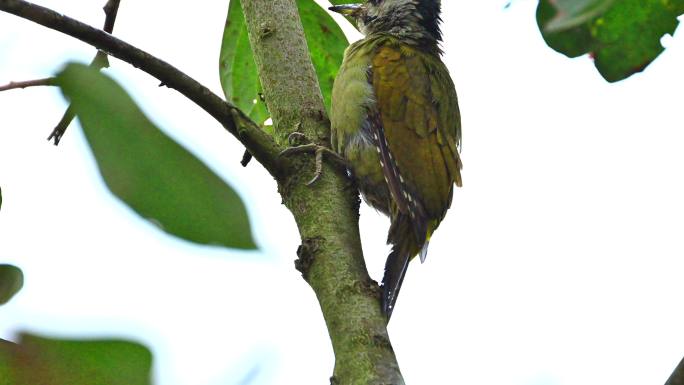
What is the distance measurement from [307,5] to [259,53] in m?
0.74

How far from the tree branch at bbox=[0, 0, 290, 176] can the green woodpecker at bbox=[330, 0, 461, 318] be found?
3.16 feet

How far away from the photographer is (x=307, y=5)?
314 centimetres

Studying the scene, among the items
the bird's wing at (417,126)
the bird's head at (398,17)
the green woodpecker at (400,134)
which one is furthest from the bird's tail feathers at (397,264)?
the bird's head at (398,17)

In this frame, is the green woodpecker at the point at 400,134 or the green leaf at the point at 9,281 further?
the green woodpecker at the point at 400,134

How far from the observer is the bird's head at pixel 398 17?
418 centimetres

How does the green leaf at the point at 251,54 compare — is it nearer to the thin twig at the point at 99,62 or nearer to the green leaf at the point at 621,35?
the thin twig at the point at 99,62

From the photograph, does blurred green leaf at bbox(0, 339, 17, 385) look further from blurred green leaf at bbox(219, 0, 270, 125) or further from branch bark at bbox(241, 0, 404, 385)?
blurred green leaf at bbox(219, 0, 270, 125)

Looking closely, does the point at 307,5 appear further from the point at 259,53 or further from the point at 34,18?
the point at 34,18

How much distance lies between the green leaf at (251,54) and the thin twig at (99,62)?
1124 millimetres

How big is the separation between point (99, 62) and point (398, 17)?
9.67ft

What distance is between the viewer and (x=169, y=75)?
1.71 meters

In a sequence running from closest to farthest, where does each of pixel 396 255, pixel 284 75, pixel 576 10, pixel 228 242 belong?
pixel 576 10 → pixel 228 242 → pixel 284 75 → pixel 396 255

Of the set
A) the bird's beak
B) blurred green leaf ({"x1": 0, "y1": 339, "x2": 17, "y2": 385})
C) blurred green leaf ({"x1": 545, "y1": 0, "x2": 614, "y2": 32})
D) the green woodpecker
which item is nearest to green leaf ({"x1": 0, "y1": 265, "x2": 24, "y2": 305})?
blurred green leaf ({"x1": 0, "y1": 339, "x2": 17, "y2": 385})

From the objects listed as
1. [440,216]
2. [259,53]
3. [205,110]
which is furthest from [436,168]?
[205,110]
